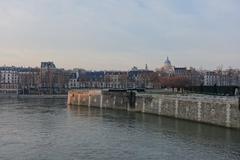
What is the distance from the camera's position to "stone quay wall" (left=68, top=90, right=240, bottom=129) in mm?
48938

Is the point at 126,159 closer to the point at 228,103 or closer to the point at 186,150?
the point at 186,150

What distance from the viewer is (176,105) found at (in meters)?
59.9

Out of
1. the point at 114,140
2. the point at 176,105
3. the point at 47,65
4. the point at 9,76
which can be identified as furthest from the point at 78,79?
the point at 114,140

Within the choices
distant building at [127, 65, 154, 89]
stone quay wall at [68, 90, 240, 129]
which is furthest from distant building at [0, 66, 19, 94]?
stone quay wall at [68, 90, 240, 129]

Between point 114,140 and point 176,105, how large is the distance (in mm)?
20276

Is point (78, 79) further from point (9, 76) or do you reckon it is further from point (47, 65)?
point (9, 76)

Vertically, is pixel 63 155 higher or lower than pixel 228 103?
lower

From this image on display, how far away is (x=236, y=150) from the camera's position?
36219mm

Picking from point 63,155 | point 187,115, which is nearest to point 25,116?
point 187,115

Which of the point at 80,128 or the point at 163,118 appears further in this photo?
the point at 163,118

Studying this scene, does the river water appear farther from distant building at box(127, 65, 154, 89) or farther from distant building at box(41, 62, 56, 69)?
distant building at box(41, 62, 56, 69)

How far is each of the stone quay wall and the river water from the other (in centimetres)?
156

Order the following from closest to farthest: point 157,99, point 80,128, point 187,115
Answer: point 80,128
point 187,115
point 157,99

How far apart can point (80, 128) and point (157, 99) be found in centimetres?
1888
